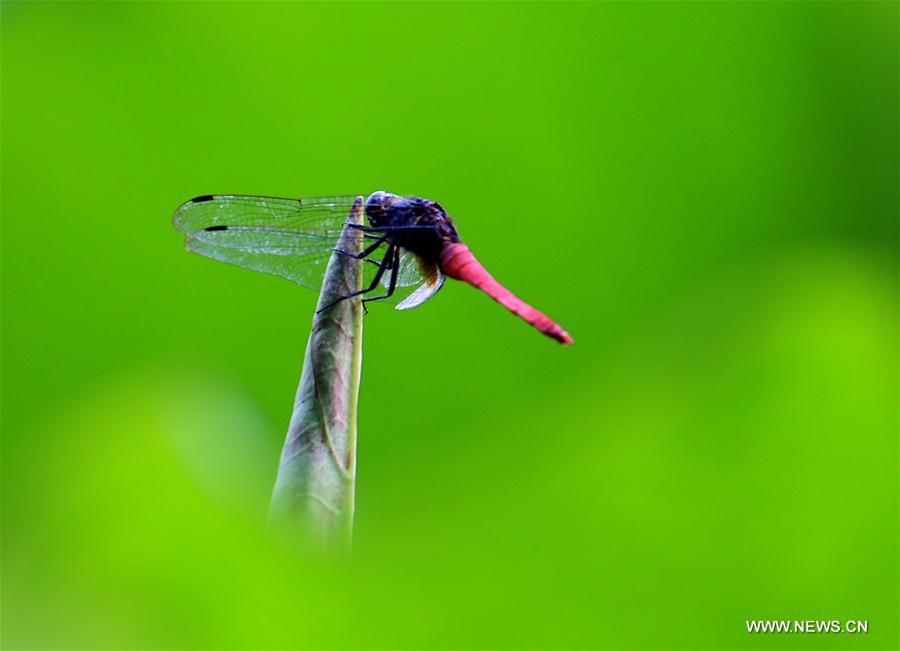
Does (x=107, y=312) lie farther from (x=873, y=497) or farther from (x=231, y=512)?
(x=873, y=497)

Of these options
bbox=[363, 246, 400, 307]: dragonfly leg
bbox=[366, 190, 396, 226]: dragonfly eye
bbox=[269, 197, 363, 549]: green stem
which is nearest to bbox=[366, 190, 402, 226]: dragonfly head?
bbox=[366, 190, 396, 226]: dragonfly eye

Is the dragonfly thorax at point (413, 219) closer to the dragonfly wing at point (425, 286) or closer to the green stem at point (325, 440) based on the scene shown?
the dragonfly wing at point (425, 286)

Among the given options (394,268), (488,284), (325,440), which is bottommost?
(325,440)

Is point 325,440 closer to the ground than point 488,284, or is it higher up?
closer to the ground

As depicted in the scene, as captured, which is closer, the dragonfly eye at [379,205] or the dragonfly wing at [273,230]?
the dragonfly wing at [273,230]

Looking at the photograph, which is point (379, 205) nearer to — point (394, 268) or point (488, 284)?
point (394, 268)

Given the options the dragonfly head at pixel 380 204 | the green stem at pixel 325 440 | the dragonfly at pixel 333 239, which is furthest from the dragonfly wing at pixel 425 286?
the green stem at pixel 325 440

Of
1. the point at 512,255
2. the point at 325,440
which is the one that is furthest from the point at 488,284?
the point at 325,440

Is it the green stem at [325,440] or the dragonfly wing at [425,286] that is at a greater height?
the dragonfly wing at [425,286]
